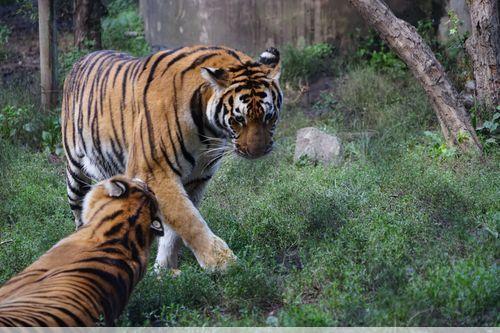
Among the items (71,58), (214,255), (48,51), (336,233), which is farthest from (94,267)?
(71,58)

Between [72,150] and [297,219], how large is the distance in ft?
5.80

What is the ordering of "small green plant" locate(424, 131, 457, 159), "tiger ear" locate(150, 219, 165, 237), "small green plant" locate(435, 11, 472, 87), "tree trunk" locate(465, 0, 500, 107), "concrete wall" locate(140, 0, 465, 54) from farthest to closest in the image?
"concrete wall" locate(140, 0, 465, 54) < "small green plant" locate(435, 11, 472, 87) < "tree trunk" locate(465, 0, 500, 107) < "small green plant" locate(424, 131, 457, 159) < "tiger ear" locate(150, 219, 165, 237)

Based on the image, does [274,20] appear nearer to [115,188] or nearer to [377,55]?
[377,55]

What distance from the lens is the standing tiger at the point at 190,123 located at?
516 centimetres

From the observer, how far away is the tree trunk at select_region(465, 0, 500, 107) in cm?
743

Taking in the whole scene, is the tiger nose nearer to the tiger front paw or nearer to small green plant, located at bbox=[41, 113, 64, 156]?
the tiger front paw

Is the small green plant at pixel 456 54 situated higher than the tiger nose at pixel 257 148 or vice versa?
the small green plant at pixel 456 54

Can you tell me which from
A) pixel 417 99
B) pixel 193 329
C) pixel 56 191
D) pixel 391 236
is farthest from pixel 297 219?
pixel 417 99

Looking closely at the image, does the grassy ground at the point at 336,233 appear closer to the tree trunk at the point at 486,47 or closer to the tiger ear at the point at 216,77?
the tree trunk at the point at 486,47

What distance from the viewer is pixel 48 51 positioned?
9.12 meters

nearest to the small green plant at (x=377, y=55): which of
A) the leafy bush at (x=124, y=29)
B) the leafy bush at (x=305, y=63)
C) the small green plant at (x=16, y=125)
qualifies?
the leafy bush at (x=305, y=63)

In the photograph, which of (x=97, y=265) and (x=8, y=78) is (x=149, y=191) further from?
(x=8, y=78)

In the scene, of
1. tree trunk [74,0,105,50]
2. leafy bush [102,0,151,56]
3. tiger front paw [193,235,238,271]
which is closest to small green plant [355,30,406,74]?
leafy bush [102,0,151,56]

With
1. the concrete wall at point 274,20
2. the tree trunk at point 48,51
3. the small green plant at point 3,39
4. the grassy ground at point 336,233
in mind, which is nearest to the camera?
the grassy ground at point 336,233
